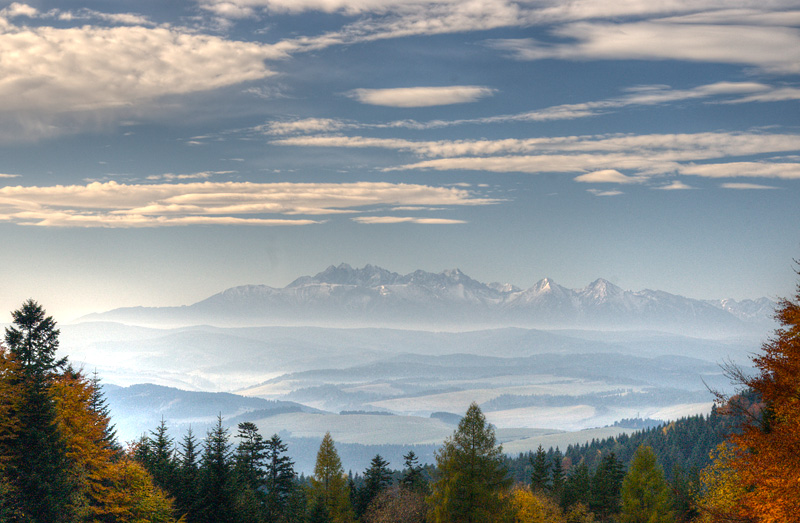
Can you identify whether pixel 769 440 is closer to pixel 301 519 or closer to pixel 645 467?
pixel 645 467

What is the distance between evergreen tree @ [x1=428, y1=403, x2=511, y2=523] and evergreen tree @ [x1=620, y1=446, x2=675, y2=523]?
21.2 meters

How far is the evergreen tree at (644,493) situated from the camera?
6825 centimetres

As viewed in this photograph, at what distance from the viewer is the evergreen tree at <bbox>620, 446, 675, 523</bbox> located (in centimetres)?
6825

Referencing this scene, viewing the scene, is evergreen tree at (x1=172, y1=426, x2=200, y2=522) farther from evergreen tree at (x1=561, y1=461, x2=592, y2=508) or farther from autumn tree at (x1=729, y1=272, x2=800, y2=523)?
evergreen tree at (x1=561, y1=461, x2=592, y2=508)

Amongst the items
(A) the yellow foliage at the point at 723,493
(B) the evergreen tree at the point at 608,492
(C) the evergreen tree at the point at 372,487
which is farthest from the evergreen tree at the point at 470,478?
(B) the evergreen tree at the point at 608,492

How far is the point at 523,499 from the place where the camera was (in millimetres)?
76250

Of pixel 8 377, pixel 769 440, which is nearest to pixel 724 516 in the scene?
pixel 769 440

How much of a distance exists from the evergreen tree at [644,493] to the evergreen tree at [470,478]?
21.2 meters

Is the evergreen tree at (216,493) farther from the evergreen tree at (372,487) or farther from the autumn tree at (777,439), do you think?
the autumn tree at (777,439)

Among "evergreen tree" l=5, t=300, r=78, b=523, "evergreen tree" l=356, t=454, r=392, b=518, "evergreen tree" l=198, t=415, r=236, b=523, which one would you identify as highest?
"evergreen tree" l=5, t=300, r=78, b=523

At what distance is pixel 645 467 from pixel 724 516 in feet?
146

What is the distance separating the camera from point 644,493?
68.8 m

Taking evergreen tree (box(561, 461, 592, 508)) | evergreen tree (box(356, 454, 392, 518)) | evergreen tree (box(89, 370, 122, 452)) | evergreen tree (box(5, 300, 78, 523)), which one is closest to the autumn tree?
evergreen tree (box(5, 300, 78, 523))

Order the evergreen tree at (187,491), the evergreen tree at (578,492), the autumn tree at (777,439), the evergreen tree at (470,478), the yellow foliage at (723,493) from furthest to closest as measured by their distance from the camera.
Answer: the evergreen tree at (578,492), the evergreen tree at (187,491), the evergreen tree at (470,478), the yellow foliage at (723,493), the autumn tree at (777,439)
